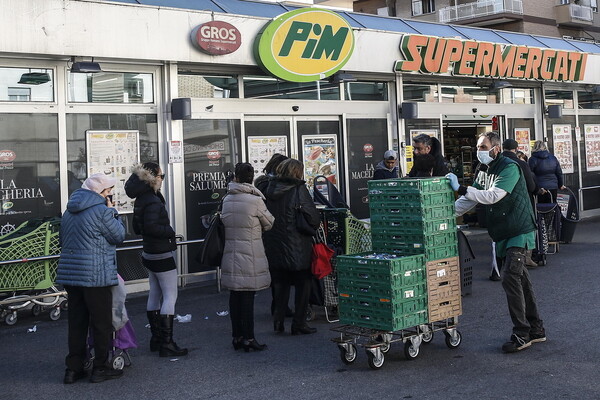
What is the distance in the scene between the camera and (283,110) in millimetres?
13266

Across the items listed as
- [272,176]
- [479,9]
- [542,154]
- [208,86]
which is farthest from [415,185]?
[479,9]

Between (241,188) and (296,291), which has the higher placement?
(241,188)

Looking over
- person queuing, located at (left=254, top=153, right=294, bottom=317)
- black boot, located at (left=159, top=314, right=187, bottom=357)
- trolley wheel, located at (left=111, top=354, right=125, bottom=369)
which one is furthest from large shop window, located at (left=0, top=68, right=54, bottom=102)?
trolley wheel, located at (left=111, top=354, right=125, bottom=369)

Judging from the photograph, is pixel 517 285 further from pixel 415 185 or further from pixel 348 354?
pixel 348 354

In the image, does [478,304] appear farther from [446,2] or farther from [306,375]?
[446,2]

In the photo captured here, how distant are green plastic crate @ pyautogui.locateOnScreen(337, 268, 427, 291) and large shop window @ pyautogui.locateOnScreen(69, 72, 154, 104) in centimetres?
553

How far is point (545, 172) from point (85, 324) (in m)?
9.57

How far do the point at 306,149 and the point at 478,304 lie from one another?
499 centimetres

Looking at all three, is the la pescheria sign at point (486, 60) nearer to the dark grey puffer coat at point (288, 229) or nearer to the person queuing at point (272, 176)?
the person queuing at point (272, 176)

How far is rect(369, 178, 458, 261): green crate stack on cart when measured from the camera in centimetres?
701

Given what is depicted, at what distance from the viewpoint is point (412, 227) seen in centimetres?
706

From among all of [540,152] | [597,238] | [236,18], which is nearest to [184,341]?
[236,18]

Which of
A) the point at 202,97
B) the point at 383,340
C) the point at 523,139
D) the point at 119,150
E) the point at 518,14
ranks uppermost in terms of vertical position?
the point at 518,14

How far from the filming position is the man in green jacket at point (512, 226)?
7188mm
